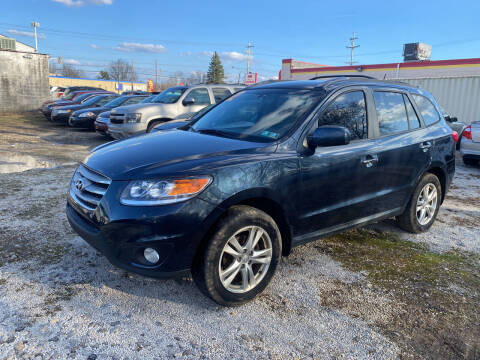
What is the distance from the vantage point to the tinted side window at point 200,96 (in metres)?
10.6

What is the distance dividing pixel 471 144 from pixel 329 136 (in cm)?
770

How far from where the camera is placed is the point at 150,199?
2.53 metres

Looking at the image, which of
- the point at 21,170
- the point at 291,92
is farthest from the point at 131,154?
the point at 21,170

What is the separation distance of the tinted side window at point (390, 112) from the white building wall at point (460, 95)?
1335 centimetres

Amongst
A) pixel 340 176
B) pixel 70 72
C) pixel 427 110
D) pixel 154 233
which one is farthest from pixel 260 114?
pixel 70 72

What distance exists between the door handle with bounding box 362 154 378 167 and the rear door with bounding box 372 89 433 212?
0.23ft

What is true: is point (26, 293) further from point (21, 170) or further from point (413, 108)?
point (21, 170)

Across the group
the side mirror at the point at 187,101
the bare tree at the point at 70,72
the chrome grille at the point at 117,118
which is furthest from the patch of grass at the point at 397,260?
the bare tree at the point at 70,72

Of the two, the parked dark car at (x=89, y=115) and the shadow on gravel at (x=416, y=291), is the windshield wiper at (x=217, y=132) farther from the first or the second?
the parked dark car at (x=89, y=115)

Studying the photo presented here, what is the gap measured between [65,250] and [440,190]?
14.7ft

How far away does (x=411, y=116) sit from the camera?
430 centimetres

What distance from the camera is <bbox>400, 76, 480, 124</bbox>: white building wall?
1572 centimetres

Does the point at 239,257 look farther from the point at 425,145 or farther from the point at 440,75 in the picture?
the point at 440,75

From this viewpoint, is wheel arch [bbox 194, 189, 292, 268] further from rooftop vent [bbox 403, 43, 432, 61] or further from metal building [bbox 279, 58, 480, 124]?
rooftop vent [bbox 403, 43, 432, 61]
